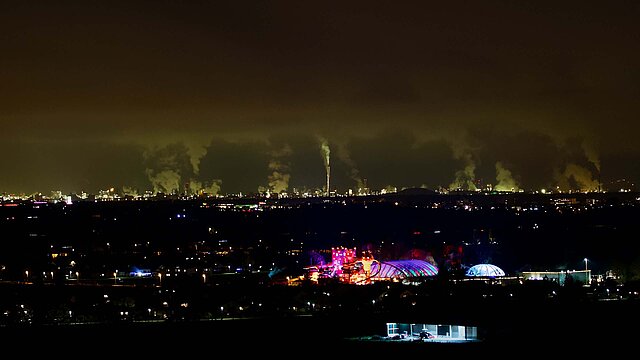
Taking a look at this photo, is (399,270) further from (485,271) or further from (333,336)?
(333,336)

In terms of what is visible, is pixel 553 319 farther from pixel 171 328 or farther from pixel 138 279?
pixel 138 279

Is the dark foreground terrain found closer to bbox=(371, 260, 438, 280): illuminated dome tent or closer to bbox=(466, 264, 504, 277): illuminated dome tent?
bbox=(466, 264, 504, 277): illuminated dome tent

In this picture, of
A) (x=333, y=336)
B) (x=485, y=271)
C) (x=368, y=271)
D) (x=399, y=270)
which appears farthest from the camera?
(x=368, y=271)

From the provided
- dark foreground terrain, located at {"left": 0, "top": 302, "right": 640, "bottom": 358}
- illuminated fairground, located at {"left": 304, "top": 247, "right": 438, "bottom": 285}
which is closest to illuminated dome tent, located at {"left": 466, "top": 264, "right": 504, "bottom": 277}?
illuminated fairground, located at {"left": 304, "top": 247, "right": 438, "bottom": 285}

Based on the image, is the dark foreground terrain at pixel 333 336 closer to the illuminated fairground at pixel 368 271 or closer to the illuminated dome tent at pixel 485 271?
the illuminated dome tent at pixel 485 271

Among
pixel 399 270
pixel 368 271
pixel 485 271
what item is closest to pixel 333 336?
pixel 485 271

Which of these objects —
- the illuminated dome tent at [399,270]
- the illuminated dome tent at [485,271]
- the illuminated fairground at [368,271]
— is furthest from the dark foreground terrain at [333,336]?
the illuminated dome tent at [399,270]

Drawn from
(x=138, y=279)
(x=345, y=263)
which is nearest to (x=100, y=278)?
(x=138, y=279)
